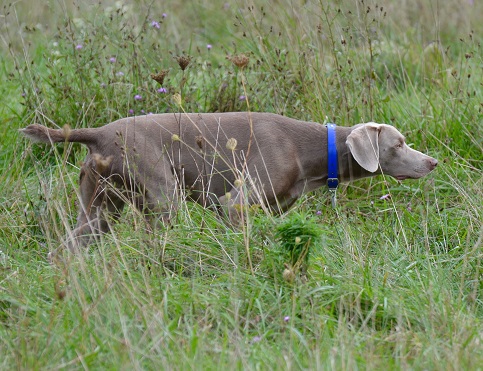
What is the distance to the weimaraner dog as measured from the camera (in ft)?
15.4

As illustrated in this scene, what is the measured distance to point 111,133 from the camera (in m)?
4.68

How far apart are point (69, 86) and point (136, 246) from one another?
2.04 metres

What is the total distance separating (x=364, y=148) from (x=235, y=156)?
0.77 m

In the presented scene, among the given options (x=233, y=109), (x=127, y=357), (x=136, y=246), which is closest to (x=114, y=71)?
(x=233, y=109)

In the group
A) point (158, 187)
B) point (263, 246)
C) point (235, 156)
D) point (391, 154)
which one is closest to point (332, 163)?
point (391, 154)

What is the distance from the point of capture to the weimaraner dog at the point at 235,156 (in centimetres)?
470

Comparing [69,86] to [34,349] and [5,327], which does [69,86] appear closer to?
[5,327]

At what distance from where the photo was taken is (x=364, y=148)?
196 inches

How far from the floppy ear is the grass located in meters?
0.24

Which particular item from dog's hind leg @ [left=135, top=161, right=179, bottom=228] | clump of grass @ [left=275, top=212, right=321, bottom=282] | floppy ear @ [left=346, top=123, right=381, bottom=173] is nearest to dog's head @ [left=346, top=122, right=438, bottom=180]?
floppy ear @ [left=346, top=123, right=381, bottom=173]

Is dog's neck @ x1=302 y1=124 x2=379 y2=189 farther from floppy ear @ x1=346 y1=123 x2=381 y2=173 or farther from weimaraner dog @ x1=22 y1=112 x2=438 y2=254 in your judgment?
floppy ear @ x1=346 y1=123 x2=381 y2=173

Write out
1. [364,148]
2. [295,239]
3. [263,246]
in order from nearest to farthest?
1. [295,239]
2. [263,246]
3. [364,148]

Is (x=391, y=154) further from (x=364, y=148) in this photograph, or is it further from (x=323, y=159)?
(x=323, y=159)

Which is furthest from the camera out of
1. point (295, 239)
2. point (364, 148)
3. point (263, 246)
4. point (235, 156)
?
point (235, 156)
